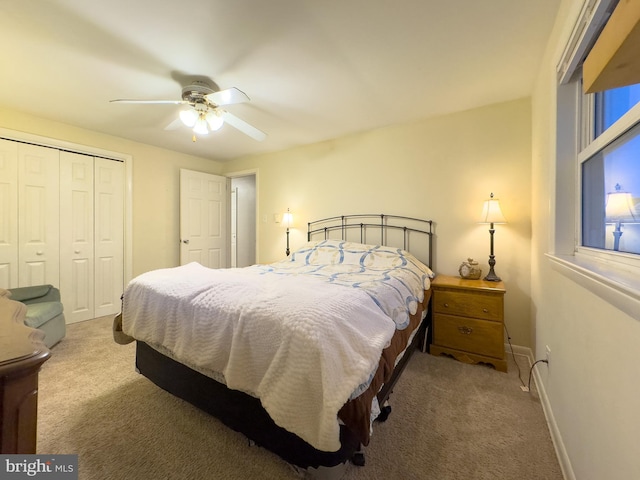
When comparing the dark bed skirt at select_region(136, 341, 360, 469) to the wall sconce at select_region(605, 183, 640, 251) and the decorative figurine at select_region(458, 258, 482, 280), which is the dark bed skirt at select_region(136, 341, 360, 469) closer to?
the wall sconce at select_region(605, 183, 640, 251)

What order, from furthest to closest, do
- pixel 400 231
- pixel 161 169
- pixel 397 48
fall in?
pixel 161 169
pixel 400 231
pixel 397 48

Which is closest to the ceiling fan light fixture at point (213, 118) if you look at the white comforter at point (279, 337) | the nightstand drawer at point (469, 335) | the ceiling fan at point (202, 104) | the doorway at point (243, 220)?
the ceiling fan at point (202, 104)

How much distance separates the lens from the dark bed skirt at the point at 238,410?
3.58 feet

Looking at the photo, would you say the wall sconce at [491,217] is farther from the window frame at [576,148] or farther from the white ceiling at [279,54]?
A: the white ceiling at [279,54]

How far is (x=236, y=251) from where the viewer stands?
5.50m

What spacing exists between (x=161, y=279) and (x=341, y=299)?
1.28 meters

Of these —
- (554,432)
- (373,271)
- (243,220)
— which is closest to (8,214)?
(243,220)

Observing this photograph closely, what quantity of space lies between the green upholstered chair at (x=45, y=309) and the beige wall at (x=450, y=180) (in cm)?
284

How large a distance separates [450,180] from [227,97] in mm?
2274

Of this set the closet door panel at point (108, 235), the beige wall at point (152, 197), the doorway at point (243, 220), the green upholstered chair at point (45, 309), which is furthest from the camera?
the doorway at point (243, 220)

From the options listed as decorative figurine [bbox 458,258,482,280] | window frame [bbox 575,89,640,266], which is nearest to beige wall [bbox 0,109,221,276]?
decorative figurine [bbox 458,258,482,280]

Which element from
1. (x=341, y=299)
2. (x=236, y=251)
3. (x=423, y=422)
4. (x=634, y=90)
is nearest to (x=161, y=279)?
(x=341, y=299)

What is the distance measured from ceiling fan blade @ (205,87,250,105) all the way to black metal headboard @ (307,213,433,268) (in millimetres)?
1912

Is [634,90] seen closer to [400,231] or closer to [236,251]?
[400,231]
